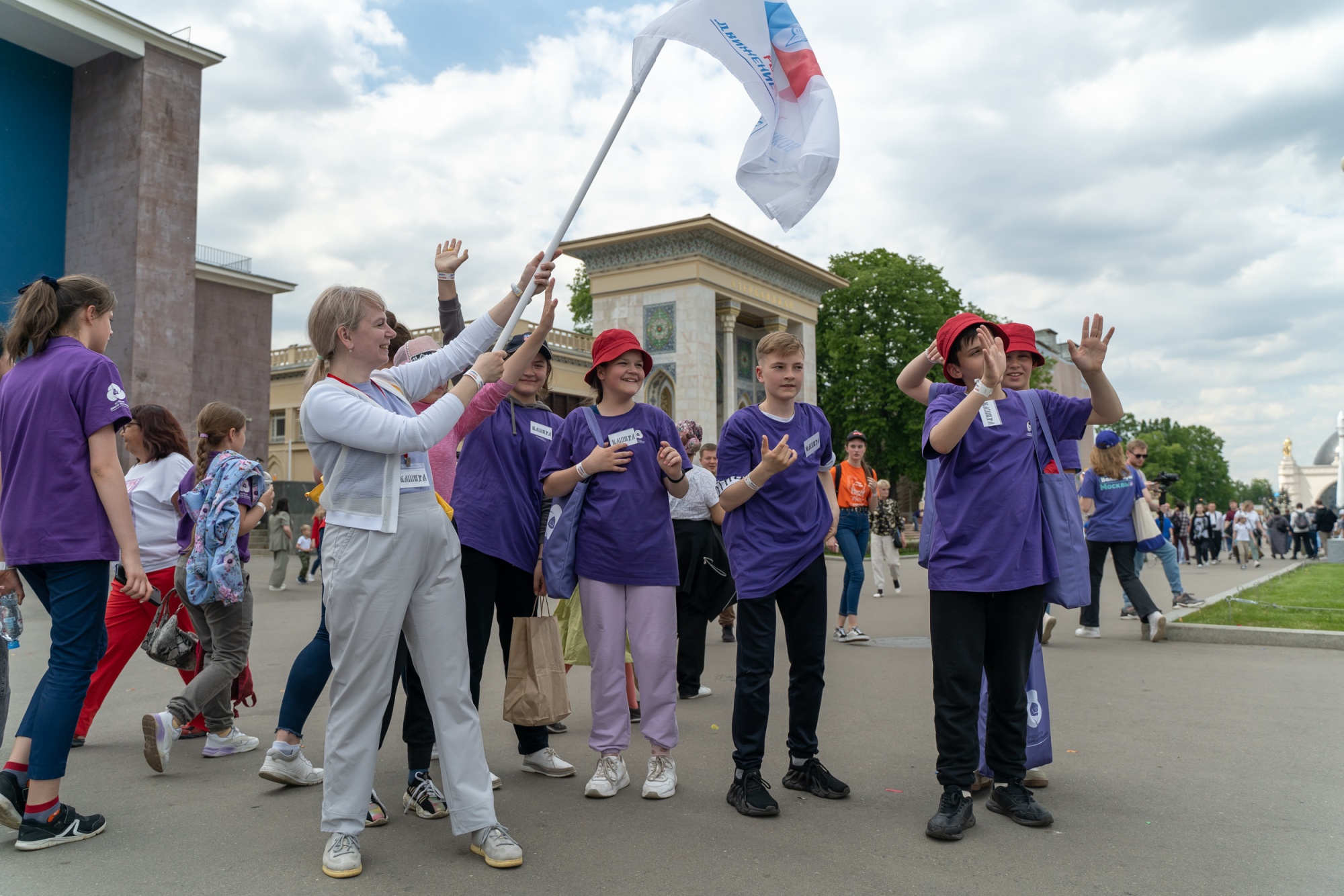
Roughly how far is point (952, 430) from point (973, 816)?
1.56 metres

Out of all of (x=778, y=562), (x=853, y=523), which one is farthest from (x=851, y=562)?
(x=778, y=562)

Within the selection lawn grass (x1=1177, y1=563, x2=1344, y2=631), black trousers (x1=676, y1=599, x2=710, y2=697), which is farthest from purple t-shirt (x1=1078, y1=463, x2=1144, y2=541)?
black trousers (x1=676, y1=599, x2=710, y2=697)

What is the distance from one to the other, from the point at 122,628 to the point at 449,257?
2692 mm

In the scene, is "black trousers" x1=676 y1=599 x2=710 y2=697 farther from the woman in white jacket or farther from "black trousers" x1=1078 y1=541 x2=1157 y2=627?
"black trousers" x1=1078 y1=541 x2=1157 y2=627

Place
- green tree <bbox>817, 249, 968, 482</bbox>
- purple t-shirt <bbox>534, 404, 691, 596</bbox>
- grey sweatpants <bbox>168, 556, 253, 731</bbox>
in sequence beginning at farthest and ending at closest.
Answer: green tree <bbox>817, 249, 968, 482</bbox>
grey sweatpants <bbox>168, 556, 253, 731</bbox>
purple t-shirt <bbox>534, 404, 691, 596</bbox>

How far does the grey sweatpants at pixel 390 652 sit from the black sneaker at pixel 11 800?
1287 millimetres

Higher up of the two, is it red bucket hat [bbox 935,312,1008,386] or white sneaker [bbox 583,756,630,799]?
red bucket hat [bbox 935,312,1008,386]

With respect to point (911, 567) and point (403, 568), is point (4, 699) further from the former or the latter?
point (911, 567)

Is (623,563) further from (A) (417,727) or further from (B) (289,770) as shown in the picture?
(B) (289,770)

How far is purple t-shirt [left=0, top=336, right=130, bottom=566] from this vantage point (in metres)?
3.59

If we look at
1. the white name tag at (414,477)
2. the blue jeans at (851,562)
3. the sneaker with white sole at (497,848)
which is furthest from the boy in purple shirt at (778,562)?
the blue jeans at (851,562)

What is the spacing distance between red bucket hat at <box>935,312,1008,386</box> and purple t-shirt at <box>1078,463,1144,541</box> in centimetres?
612

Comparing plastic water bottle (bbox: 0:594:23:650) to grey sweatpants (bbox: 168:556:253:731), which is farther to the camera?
grey sweatpants (bbox: 168:556:253:731)

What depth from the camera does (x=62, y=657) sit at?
359 cm
